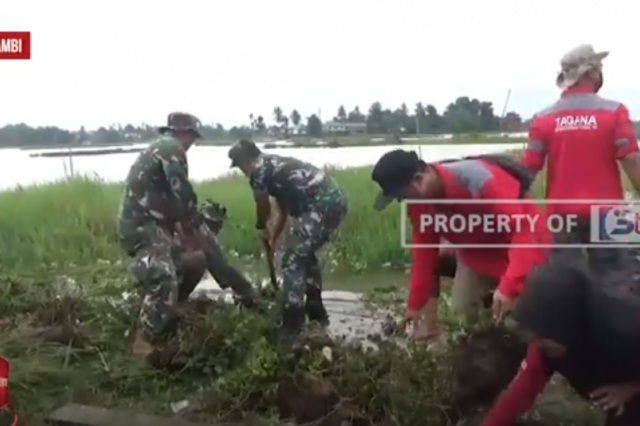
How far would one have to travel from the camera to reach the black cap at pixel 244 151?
3451mm

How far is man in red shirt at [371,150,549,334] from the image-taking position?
8.69 feet

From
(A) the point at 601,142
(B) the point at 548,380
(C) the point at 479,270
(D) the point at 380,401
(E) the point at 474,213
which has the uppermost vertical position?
(A) the point at 601,142

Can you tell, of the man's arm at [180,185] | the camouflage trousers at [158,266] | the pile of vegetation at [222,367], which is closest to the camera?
the pile of vegetation at [222,367]

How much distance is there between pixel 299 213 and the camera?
11.5ft

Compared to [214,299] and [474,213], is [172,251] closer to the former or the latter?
[214,299]

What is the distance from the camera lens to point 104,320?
156 inches

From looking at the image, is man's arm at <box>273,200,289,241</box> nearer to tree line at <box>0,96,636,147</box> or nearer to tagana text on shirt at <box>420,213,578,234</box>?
tree line at <box>0,96,636,147</box>

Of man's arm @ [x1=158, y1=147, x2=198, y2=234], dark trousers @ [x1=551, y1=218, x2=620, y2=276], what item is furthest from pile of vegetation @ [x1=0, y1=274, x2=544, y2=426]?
man's arm @ [x1=158, y1=147, x2=198, y2=234]

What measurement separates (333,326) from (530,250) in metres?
1.04

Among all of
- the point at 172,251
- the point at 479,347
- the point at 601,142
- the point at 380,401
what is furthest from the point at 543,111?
the point at 172,251

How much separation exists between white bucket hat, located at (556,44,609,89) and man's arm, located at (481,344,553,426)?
2.65 ft

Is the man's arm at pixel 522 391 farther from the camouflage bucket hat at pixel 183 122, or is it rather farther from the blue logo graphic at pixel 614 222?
the camouflage bucket hat at pixel 183 122

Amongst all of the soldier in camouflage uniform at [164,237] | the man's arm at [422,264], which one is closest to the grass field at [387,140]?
the soldier in camouflage uniform at [164,237]

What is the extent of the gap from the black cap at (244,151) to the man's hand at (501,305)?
1181 millimetres
